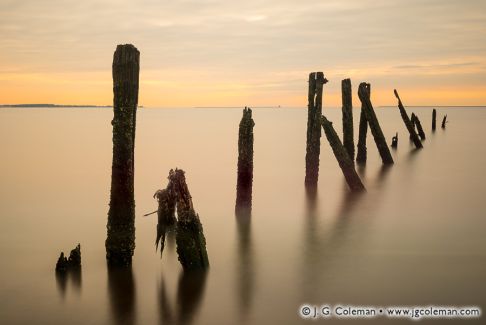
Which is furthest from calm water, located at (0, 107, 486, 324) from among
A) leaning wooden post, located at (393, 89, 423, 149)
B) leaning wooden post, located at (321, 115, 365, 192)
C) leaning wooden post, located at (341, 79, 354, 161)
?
leaning wooden post, located at (393, 89, 423, 149)

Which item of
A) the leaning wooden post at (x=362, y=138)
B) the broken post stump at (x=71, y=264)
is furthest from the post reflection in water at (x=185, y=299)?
the leaning wooden post at (x=362, y=138)

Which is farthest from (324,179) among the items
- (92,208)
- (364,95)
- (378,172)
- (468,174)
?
(92,208)

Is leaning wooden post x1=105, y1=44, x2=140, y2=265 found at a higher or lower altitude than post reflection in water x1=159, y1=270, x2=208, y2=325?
higher

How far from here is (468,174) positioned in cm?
1948

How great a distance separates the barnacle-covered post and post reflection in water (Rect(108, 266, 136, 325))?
793 mm

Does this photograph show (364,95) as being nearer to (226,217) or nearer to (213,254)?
(226,217)

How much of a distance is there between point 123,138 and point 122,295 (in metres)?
2.04

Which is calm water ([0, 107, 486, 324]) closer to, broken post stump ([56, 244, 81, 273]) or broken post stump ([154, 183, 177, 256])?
broken post stump ([56, 244, 81, 273])

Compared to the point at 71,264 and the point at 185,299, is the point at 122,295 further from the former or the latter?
the point at 71,264

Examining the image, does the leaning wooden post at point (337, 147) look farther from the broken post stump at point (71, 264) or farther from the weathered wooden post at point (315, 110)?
the broken post stump at point (71, 264)

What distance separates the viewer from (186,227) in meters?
7.06

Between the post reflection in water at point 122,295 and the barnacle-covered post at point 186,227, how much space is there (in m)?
0.79

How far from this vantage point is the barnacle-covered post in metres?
7.08

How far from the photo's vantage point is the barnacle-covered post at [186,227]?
708 centimetres
